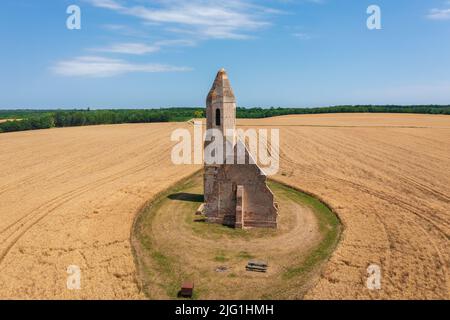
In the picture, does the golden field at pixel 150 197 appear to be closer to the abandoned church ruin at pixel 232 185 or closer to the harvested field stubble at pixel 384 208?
the harvested field stubble at pixel 384 208

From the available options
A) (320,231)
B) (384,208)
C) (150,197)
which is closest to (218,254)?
(320,231)

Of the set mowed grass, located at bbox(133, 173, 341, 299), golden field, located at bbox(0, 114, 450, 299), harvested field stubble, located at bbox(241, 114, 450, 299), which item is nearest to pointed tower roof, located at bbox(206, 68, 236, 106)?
mowed grass, located at bbox(133, 173, 341, 299)

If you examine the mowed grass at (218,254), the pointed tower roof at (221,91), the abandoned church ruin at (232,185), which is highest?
the pointed tower roof at (221,91)

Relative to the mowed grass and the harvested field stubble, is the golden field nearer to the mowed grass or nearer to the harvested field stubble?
the harvested field stubble

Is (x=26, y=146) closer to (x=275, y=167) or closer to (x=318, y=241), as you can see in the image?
(x=275, y=167)

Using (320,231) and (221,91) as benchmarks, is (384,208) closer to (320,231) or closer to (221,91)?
(320,231)

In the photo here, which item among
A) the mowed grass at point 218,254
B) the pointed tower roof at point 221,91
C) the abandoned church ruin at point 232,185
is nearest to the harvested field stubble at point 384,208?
the mowed grass at point 218,254
